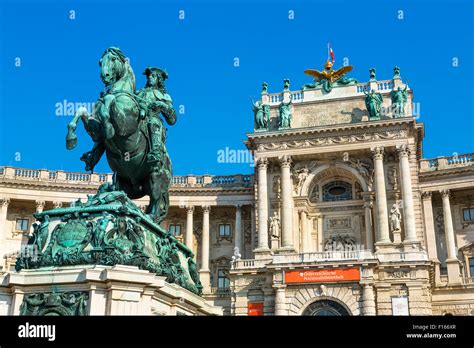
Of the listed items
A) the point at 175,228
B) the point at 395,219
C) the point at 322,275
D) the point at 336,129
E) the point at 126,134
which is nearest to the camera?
the point at 126,134

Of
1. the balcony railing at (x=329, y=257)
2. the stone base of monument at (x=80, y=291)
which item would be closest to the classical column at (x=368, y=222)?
the balcony railing at (x=329, y=257)

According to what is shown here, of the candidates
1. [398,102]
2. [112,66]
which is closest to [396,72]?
[398,102]

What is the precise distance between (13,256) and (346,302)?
26325 millimetres

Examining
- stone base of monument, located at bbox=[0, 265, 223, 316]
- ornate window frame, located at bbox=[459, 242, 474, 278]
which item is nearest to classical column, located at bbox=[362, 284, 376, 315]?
ornate window frame, located at bbox=[459, 242, 474, 278]

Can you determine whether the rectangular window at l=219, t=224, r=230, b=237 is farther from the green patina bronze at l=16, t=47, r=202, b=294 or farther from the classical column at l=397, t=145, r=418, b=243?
the green patina bronze at l=16, t=47, r=202, b=294

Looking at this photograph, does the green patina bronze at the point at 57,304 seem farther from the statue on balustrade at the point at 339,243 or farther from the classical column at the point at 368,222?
the statue on balustrade at the point at 339,243

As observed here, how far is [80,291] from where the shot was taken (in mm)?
9750

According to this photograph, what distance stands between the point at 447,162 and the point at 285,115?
13886mm

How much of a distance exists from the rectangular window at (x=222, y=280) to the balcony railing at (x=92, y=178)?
7.52m

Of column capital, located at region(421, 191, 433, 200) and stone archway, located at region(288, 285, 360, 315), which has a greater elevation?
column capital, located at region(421, 191, 433, 200)

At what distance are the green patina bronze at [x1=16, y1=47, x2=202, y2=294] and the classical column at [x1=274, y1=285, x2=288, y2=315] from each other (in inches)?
1103

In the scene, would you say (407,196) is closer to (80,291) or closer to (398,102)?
(398,102)

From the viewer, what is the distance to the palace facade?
45.6 meters

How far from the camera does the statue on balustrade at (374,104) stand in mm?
48375
